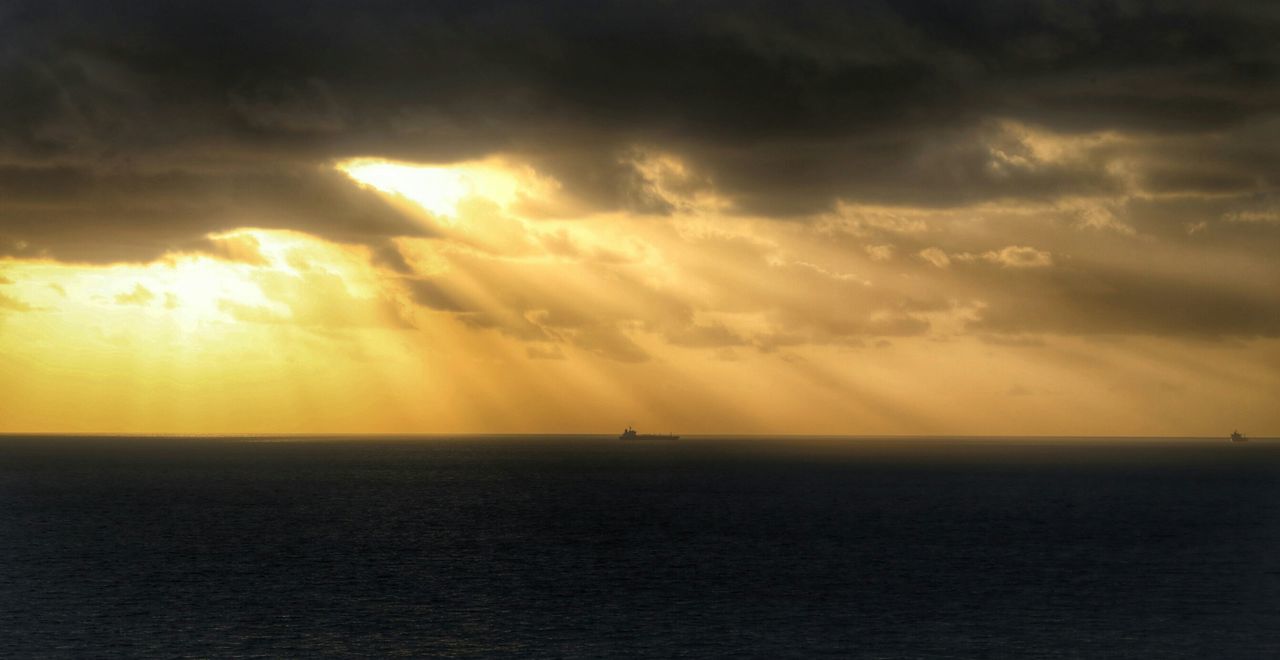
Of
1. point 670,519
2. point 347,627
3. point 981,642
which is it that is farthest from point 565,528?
point 981,642

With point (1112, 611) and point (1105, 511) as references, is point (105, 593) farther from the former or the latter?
point (1105, 511)

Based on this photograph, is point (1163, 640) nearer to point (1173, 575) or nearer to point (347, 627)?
point (1173, 575)

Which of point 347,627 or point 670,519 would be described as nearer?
point 347,627

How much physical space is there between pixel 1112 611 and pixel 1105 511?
104 m

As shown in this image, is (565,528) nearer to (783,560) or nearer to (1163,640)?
(783,560)

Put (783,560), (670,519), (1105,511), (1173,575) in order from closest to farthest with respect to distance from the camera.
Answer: (1173,575) < (783,560) < (670,519) < (1105,511)

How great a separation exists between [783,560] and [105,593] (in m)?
60.6

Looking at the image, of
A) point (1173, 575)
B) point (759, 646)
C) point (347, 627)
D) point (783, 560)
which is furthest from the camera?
point (783, 560)

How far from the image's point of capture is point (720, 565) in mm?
113250

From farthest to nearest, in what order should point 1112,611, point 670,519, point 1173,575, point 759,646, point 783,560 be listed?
point 670,519 < point 783,560 < point 1173,575 < point 1112,611 < point 759,646

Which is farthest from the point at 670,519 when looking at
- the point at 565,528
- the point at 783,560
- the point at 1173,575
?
the point at 1173,575

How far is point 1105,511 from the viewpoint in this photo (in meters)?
186

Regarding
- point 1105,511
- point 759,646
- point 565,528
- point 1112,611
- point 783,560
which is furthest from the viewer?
point 1105,511

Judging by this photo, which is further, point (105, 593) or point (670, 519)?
point (670, 519)
